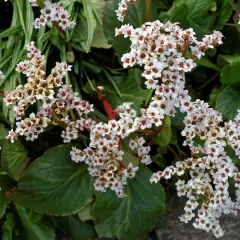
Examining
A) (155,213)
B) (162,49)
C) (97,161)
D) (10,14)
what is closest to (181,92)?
(162,49)

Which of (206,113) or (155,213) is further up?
(206,113)

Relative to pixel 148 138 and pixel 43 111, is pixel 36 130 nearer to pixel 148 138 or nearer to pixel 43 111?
pixel 43 111

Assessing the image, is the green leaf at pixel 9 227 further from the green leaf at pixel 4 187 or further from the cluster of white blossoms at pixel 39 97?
the cluster of white blossoms at pixel 39 97

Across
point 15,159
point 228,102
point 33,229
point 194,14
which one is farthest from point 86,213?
point 194,14

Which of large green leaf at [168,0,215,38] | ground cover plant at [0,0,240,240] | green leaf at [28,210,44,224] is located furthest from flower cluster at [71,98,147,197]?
large green leaf at [168,0,215,38]

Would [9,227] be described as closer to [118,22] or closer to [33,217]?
[33,217]

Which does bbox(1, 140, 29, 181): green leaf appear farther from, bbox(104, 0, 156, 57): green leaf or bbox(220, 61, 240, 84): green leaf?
bbox(220, 61, 240, 84): green leaf
